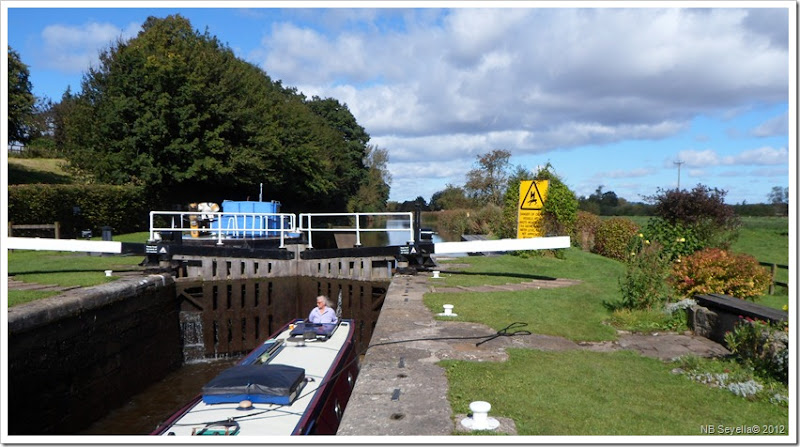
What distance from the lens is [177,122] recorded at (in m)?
29.5

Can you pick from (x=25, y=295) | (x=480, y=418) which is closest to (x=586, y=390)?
(x=480, y=418)

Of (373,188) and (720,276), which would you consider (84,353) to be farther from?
(373,188)

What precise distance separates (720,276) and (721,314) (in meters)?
1.62

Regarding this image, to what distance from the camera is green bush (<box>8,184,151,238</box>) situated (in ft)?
72.7

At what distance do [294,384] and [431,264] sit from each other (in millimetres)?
9162

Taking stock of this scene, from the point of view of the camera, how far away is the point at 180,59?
1177 inches

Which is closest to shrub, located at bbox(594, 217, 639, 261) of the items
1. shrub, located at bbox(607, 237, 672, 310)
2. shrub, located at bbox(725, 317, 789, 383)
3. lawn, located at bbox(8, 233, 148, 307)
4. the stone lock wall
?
shrub, located at bbox(607, 237, 672, 310)

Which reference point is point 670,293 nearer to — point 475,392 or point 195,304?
point 475,392

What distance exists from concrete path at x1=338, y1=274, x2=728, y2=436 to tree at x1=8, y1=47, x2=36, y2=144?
31.5 metres

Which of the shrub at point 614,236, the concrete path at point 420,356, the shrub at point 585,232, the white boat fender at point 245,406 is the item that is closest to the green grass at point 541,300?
the concrete path at point 420,356

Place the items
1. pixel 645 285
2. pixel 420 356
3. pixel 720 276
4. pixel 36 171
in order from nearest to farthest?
pixel 420 356
pixel 720 276
pixel 645 285
pixel 36 171

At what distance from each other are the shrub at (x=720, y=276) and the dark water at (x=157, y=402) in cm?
948

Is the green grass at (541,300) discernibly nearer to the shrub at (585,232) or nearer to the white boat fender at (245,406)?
the white boat fender at (245,406)

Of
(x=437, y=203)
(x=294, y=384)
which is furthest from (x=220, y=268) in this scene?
(x=437, y=203)
